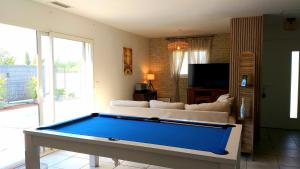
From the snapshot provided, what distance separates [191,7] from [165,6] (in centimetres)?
49

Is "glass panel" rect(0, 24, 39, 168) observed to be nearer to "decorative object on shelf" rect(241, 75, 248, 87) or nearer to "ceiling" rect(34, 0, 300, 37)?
"ceiling" rect(34, 0, 300, 37)

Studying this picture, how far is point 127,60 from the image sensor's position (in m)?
6.40

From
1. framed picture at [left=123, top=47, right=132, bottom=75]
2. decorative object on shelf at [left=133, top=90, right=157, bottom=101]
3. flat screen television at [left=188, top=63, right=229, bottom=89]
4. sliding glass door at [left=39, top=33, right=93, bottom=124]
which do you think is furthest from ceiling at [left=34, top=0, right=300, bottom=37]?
decorative object on shelf at [left=133, top=90, right=157, bottom=101]

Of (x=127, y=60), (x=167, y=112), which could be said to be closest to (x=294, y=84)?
(x=167, y=112)

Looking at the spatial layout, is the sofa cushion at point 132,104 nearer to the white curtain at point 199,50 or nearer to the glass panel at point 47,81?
the glass panel at point 47,81

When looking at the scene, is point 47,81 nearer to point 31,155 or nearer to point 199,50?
point 31,155

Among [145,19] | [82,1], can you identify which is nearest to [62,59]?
[82,1]

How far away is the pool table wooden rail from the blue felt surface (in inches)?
3.5

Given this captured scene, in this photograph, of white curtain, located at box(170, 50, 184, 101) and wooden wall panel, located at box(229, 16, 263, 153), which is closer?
wooden wall panel, located at box(229, 16, 263, 153)

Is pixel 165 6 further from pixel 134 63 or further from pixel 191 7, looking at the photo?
pixel 134 63

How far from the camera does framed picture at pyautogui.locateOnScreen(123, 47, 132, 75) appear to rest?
624 cm

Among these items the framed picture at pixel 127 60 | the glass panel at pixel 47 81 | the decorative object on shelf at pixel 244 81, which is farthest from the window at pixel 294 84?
the glass panel at pixel 47 81

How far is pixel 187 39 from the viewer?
285 inches

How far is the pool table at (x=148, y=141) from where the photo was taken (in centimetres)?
166
